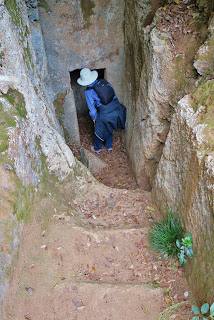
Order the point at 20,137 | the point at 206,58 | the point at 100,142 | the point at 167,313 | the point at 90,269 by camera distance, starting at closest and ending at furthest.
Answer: the point at 167,313, the point at 90,269, the point at 20,137, the point at 206,58, the point at 100,142

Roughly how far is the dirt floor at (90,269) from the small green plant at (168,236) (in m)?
0.09

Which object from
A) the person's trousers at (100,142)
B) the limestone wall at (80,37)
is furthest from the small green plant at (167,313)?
the limestone wall at (80,37)

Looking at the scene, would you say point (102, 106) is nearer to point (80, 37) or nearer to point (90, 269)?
point (80, 37)

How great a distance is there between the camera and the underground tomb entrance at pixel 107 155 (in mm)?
5418

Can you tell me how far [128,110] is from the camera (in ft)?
18.2

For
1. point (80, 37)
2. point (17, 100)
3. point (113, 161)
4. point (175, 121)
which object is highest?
point (80, 37)

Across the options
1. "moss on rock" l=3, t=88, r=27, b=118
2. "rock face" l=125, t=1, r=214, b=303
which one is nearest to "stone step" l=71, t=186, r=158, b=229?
"rock face" l=125, t=1, r=214, b=303

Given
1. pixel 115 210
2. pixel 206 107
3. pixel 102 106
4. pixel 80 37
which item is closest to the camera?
pixel 206 107

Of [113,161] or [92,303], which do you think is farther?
[113,161]

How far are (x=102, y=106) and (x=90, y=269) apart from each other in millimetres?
3743

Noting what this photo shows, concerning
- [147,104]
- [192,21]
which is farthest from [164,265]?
[192,21]

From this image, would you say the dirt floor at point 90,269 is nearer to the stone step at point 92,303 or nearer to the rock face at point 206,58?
the stone step at point 92,303

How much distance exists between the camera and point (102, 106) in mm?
5551

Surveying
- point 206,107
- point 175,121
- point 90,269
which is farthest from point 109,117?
point 90,269
